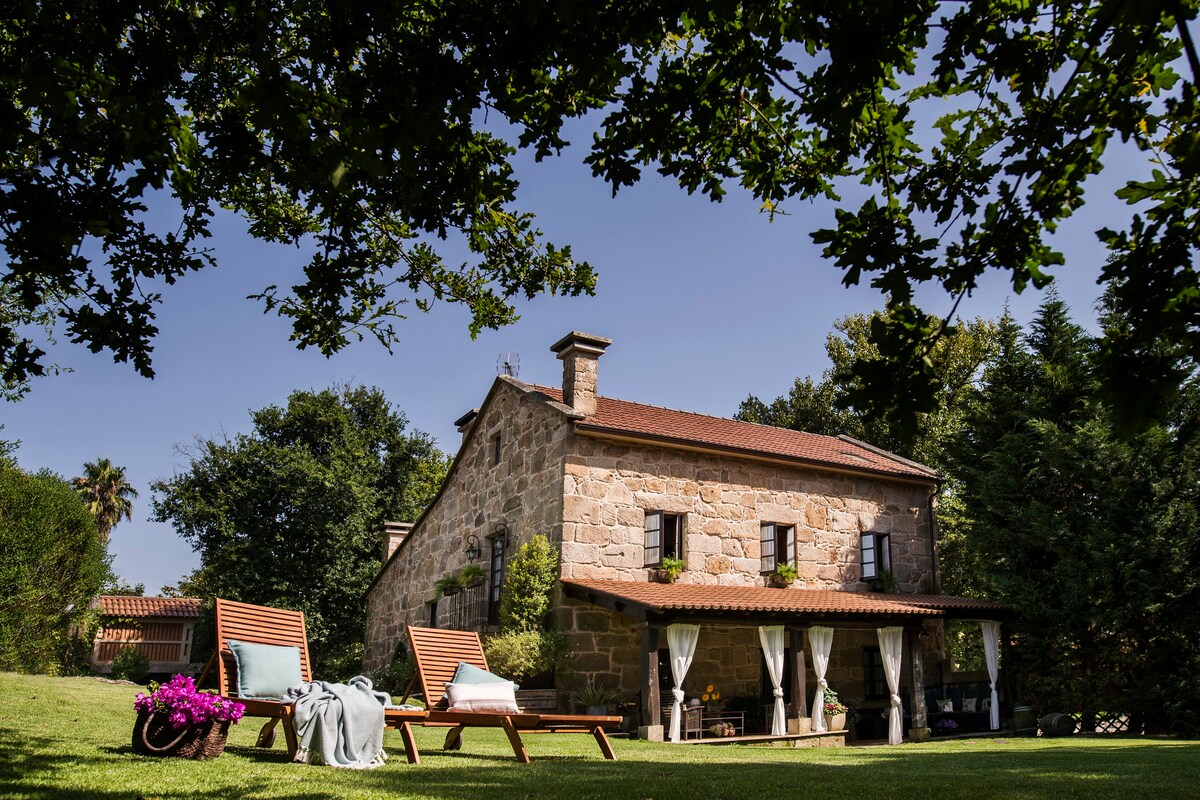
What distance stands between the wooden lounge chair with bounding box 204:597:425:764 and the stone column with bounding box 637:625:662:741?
199 inches

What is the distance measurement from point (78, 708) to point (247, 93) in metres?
9.23

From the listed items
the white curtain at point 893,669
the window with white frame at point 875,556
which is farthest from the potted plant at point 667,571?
the window with white frame at point 875,556

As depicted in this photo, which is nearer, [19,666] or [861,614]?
[861,614]

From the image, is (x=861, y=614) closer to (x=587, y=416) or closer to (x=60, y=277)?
(x=587, y=416)

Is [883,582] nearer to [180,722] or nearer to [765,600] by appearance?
[765,600]

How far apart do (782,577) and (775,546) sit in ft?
1.96

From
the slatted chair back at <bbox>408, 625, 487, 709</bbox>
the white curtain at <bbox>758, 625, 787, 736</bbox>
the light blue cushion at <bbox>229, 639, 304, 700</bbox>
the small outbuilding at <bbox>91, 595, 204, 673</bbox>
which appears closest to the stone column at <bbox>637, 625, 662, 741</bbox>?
the white curtain at <bbox>758, 625, 787, 736</bbox>

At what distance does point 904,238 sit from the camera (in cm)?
421

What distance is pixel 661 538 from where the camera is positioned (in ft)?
52.5

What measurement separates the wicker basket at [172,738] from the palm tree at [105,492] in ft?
106

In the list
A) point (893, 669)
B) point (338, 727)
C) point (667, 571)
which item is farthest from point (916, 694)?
point (338, 727)

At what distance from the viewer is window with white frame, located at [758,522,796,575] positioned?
671 inches

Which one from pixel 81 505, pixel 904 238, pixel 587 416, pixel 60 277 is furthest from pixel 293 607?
pixel 904 238

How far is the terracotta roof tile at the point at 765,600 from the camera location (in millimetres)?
13328
